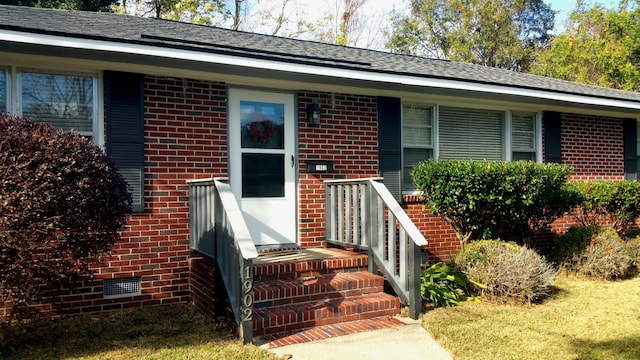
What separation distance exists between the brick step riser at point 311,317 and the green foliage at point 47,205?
157 cm

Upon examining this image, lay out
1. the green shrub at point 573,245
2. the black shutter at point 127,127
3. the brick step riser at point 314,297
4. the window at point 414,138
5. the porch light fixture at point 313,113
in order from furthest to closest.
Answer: the window at point 414,138 < the green shrub at point 573,245 < the porch light fixture at point 313,113 < the black shutter at point 127,127 < the brick step riser at point 314,297

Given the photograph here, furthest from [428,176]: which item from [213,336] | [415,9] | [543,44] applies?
[543,44]

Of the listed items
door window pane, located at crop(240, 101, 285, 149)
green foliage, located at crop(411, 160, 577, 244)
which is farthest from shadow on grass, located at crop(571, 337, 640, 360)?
door window pane, located at crop(240, 101, 285, 149)

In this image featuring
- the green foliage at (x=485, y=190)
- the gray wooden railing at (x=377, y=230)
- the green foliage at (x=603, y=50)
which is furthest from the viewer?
the green foliage at (x=603, y=50)

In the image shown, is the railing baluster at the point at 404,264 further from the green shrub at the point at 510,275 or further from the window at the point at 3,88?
the window at the point at 3,88

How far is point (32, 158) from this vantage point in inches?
149

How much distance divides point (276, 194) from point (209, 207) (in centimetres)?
142

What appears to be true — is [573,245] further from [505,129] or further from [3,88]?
[3,88]

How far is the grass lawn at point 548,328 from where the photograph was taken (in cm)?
433

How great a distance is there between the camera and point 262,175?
21.2 ft

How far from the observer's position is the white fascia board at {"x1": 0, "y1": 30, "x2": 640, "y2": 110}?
4.73m

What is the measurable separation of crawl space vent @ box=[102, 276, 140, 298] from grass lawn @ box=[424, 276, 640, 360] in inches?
128

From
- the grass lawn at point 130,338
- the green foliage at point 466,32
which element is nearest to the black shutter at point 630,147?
the grass lawn at point 130,338

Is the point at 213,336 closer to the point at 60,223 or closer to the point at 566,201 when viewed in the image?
the point at 60,223
